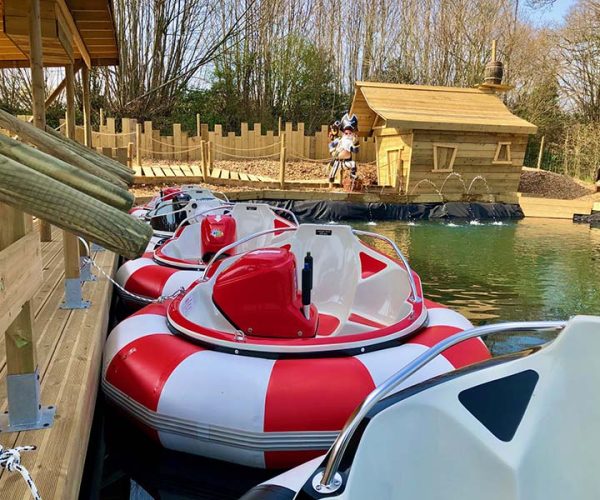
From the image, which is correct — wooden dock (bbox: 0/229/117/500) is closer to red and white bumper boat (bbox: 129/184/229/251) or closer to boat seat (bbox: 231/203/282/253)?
boat seat (bbox: 231/203/282/253)

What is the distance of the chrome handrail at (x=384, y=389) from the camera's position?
62.3 inches

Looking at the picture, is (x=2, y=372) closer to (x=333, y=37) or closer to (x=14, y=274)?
(x=14, y=274)

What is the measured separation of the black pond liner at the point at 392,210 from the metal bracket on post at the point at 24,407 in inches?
431

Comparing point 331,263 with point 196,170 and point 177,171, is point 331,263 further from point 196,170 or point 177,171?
point 196,170

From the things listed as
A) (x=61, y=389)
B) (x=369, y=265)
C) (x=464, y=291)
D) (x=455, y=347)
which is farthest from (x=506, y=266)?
(x=61, y=389)

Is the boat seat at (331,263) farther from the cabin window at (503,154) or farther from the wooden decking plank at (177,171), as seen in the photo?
the cabin window at (503,154)

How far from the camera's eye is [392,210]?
13.8m

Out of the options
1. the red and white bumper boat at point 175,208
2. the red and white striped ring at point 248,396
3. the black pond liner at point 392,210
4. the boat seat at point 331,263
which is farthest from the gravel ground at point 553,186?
the red and white striped ring at point 248,396

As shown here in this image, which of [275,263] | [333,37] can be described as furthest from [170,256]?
[333,37]

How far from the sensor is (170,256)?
597 centimetres

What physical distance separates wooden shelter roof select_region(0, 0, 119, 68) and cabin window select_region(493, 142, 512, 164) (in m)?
11.2

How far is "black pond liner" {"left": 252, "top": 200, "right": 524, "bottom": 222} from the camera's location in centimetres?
1337

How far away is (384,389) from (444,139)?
1393cm

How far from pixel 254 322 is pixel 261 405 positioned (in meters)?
0.70
